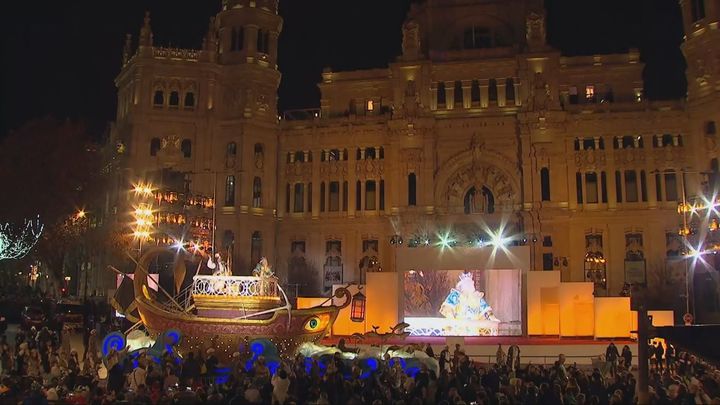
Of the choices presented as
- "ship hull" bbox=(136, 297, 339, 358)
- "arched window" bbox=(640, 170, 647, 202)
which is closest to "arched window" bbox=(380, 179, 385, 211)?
"arched window" bbox=(640, 170, 647, 202)

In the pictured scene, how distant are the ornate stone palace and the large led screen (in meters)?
11.1

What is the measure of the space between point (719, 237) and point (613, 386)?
2517 centimetres

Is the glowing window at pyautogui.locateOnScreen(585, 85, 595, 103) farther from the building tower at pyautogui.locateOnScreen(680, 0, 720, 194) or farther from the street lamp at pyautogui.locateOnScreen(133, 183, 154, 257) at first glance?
the street lamp at pyautogui.locateOnScreen(133, 183, 154, 257)

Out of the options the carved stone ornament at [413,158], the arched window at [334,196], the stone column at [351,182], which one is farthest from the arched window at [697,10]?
the arched window at [334,196]

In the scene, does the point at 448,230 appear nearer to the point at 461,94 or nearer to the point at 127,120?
the point at 461,94

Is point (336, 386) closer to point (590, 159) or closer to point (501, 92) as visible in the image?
point (590, 159)

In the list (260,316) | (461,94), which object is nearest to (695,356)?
(260,316)

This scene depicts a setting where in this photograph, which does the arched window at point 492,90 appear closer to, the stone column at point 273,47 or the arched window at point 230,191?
the stone column at point 273,47

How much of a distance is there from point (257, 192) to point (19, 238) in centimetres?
1694

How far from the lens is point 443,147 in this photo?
5059 centimetres

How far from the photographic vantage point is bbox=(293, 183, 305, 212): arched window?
175 ft

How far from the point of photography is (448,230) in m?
49.1

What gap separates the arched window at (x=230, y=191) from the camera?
50.0 m

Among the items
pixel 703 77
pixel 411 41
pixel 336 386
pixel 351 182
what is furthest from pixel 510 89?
pixel 336 386
